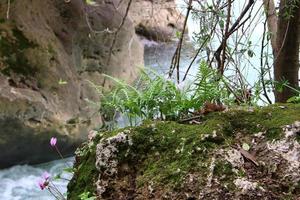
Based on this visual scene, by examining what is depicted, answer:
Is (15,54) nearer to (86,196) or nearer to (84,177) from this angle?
(84,177)

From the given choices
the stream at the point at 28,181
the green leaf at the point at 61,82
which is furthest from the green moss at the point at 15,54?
the stream at the point at 28,181

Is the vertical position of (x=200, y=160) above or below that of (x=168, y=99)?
below

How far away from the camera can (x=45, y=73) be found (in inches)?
187

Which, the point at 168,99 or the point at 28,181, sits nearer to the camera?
the point at 168,99

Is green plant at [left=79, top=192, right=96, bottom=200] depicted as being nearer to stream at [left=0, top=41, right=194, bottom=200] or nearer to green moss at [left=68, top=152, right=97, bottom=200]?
green moss at [left=68, top=152, right=97, bottom=200]

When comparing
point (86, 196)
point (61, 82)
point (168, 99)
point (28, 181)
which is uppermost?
point (168, 99)

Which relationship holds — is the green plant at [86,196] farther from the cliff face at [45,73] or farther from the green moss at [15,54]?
the green moss at [15,54]

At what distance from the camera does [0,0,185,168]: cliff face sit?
452 cm

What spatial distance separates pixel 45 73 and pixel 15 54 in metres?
0.31

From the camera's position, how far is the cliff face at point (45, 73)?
178 inches

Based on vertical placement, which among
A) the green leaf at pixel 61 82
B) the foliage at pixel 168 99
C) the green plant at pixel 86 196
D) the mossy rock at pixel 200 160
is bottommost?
the green leaf at pixel 61 82

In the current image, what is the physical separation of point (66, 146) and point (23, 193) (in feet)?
2.38

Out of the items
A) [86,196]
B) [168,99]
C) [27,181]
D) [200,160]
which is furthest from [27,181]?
[200,160]

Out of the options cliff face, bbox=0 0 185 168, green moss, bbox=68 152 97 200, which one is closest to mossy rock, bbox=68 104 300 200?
green moss, bbox=68 152 97 200
